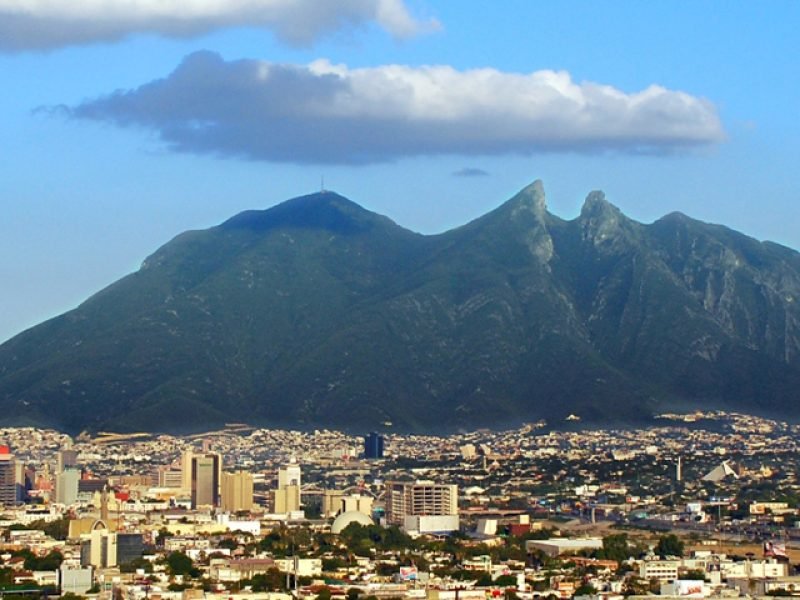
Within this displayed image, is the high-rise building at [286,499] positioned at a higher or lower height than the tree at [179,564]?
higher

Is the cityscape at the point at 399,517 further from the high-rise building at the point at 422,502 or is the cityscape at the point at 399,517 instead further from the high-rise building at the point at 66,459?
the high-rise building at the point at 66,459

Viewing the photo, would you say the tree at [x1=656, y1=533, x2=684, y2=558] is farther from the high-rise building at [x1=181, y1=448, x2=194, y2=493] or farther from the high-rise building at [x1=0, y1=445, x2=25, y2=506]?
the high-rise building at [x1=0, y1=445, x2=25, y2=506]

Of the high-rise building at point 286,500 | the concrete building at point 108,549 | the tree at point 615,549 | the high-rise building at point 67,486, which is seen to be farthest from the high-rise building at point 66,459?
the tree at point 615,549

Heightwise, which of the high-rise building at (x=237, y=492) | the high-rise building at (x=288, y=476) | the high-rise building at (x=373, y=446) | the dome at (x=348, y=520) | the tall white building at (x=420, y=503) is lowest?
the dome at (x=348, y=520)

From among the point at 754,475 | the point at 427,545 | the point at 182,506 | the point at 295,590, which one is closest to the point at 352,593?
the point at 295,590

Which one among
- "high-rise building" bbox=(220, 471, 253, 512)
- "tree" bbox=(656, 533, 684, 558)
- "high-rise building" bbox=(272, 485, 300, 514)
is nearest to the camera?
"tree" bbox=(656, 533, 684, 558)

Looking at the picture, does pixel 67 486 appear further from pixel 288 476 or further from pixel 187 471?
pixel 288 476

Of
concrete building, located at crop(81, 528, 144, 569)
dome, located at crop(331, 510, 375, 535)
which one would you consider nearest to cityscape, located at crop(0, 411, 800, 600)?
concrete building, located at crop(81, 528, 144, 569)
